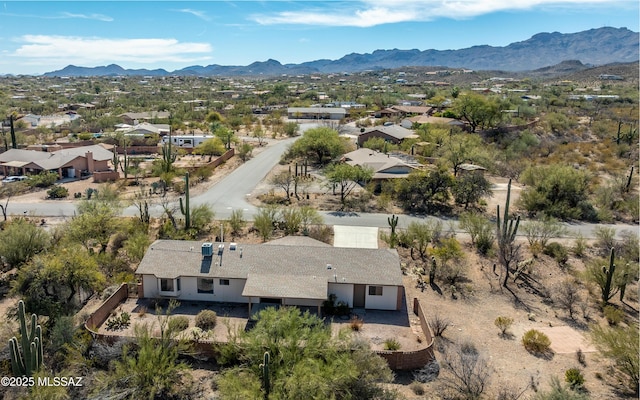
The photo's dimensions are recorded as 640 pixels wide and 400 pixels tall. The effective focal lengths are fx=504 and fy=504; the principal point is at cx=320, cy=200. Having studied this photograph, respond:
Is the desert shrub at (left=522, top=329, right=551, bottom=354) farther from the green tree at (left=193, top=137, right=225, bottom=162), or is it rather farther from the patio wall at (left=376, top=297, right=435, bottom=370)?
the green tree at (left=193, top=137, right=225, bottom=162)

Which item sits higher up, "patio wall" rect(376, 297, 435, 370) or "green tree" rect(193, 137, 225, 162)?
"green tree" rect(193, 137, 225, 162)

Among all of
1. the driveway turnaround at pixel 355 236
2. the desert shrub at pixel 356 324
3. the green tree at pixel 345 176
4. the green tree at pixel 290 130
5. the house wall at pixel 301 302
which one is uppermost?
the green tree at pixel 290 130

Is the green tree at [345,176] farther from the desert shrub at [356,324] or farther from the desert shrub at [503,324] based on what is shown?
the desert shrub at [503,324]

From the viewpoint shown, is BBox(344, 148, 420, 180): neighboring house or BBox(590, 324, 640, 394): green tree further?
BBox(344, 148, 420, 180): neighboring house

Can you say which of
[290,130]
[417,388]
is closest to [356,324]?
[417,388]

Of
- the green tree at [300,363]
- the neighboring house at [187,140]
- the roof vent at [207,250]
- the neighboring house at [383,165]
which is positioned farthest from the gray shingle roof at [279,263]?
the neighboring house at [187,140]

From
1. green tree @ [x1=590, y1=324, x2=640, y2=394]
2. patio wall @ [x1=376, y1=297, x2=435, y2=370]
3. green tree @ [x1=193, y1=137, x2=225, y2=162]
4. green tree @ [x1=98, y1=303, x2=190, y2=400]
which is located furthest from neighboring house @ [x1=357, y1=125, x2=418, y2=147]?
green tree @ [x1=98, y1=303, x2=190, y2=400]

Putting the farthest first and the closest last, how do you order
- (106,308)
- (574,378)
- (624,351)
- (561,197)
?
(561,197) < (106,308) < (574,378) < (624,351)

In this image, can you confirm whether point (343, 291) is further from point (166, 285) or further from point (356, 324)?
point (166, 285)
